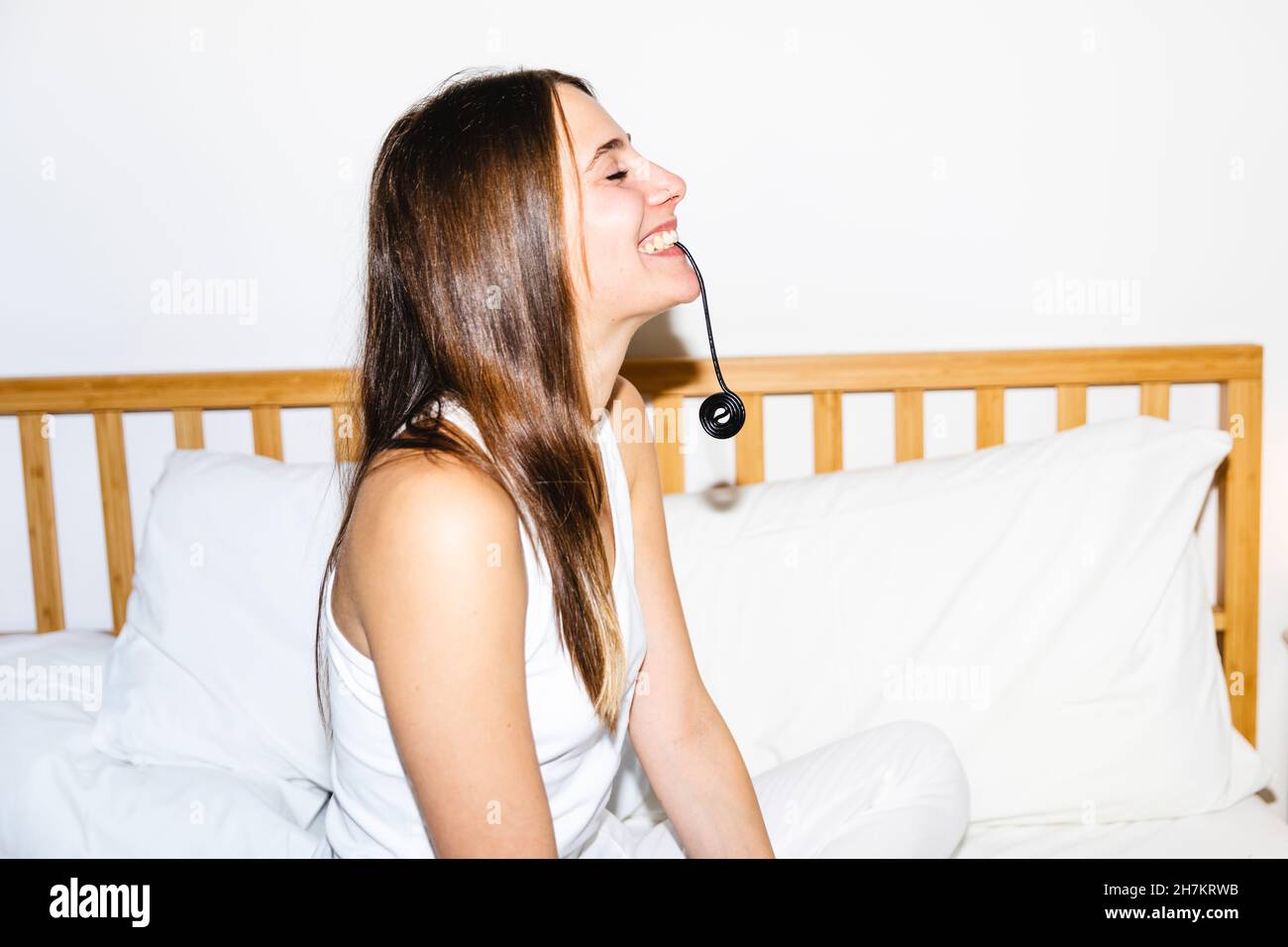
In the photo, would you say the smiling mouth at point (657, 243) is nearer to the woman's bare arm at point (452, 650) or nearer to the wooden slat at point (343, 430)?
the woman's bare arm at point (452, 650)

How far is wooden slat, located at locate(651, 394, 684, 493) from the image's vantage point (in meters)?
1.55

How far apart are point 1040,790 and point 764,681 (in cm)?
33

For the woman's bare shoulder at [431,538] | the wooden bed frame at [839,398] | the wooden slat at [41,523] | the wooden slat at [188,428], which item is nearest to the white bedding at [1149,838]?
the wooden bed frame at [839,398]

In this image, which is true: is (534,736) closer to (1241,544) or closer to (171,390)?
(171,390)

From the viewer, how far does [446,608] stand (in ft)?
2.71

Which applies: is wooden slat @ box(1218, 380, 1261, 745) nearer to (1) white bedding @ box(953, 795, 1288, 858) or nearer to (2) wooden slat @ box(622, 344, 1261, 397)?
(2) wooden slat @ box(622, 344, 1261, 397)

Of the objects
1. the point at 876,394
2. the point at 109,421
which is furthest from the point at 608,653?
the point at 109,421

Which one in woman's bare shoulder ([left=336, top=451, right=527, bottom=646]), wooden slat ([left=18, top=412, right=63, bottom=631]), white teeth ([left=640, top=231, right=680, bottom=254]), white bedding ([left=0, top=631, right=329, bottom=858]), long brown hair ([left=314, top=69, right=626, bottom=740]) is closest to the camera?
woman's bare shoulder ([left=336, top=451, right=527, bottom=646])

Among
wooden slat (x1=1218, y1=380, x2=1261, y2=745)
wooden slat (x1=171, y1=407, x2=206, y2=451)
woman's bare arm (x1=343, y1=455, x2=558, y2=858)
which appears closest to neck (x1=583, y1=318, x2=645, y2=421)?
woman's bare arm (x1=343, y1=455, x2=558, y2=858)

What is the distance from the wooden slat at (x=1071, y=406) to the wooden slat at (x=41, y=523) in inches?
55.1

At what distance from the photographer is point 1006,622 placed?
1.36 meters

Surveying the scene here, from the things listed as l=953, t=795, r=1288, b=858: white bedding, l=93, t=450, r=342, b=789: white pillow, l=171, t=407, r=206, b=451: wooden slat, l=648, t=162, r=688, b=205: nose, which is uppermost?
l=648, t=162, r=688, b=205: nose
